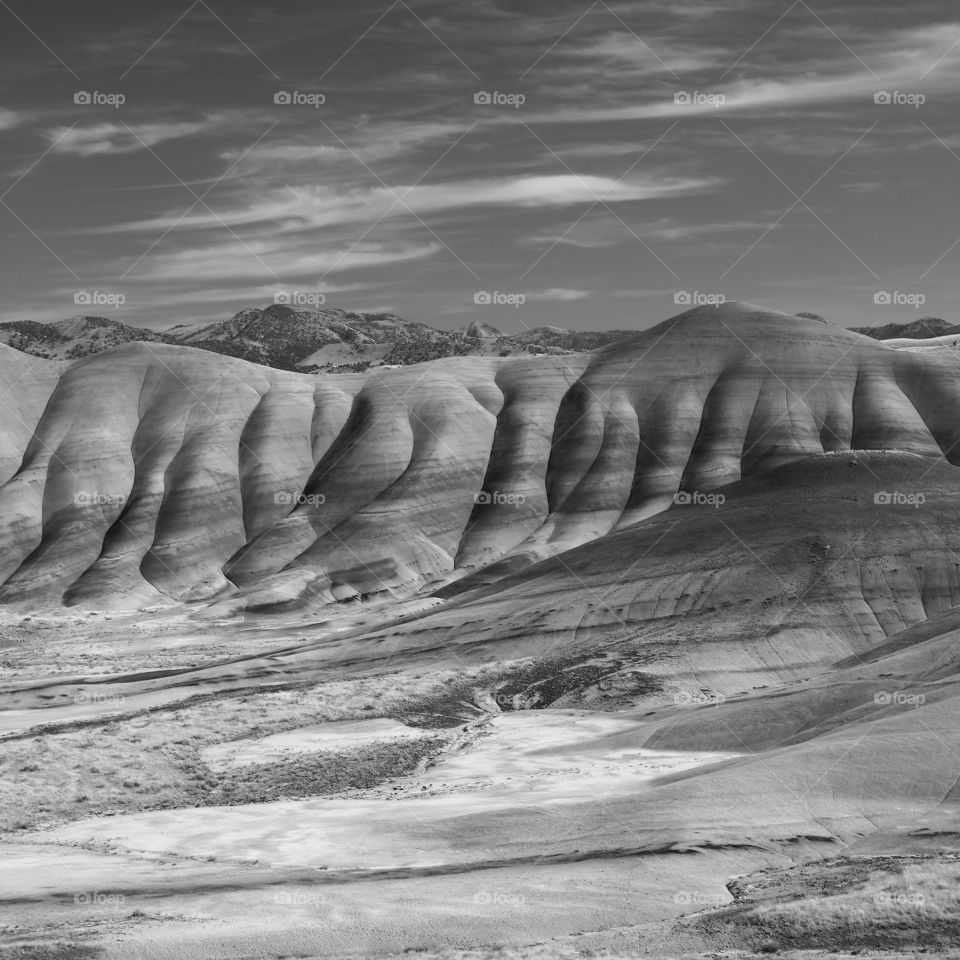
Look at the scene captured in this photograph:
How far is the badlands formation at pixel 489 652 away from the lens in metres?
27.4

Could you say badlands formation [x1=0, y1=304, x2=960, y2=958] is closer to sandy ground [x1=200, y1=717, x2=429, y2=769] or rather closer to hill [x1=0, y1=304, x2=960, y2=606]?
sandy ground [x1=200, y1=717, x2=429, y2=769]

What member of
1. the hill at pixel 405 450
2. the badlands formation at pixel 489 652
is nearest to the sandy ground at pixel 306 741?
the badlands formation at pixel 489 652

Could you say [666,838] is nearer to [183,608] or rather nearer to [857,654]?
[857,654]

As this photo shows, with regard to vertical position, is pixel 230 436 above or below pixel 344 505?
above

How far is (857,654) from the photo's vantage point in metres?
61.5

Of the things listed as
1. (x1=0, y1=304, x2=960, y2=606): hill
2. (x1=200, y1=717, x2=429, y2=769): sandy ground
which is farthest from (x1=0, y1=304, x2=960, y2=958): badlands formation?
(x1=0, y1=304, x2=960, y2=606): hill

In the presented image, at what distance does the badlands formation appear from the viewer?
2744cm

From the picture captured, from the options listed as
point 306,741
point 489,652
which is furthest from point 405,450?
point 306,741

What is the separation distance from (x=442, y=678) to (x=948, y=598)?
2857 cm

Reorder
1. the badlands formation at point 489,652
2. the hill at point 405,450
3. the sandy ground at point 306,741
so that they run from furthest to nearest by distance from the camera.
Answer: the hill at point 405,450 → the sandy ground at point 306,741 → the badlands formation at point 489,652

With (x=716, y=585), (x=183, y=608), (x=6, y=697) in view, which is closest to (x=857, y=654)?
(x=716, y=585)

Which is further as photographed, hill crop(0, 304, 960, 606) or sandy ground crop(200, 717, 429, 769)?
hill crop(0, 304, 960, 606)

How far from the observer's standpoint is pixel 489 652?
2736 inches

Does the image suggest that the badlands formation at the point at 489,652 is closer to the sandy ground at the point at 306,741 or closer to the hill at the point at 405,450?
the sandy ground at the point at 306,741
